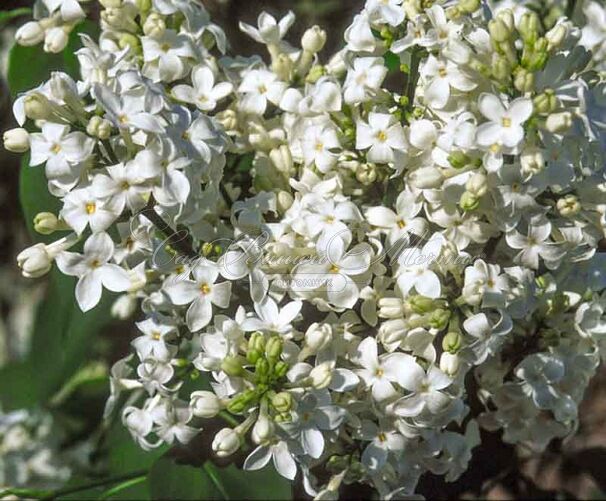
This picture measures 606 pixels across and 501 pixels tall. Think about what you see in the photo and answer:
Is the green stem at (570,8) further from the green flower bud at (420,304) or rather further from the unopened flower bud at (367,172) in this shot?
the green flower bud at (420,304)

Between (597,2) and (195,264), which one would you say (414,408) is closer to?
(195,264)

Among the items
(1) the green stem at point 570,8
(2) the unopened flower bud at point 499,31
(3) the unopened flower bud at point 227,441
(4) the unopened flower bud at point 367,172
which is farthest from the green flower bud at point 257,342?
(1) the green stem at point 570,8

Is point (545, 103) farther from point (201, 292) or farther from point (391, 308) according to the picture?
point (201, 292)

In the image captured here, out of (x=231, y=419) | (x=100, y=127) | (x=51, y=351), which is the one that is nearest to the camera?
(x=100, y=127)

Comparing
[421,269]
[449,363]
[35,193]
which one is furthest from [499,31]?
[35,193]

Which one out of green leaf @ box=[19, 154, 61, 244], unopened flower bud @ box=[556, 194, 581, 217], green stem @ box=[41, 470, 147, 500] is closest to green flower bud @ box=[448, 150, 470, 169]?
unopened flower bud @ box=[556, 194, 581, 217]

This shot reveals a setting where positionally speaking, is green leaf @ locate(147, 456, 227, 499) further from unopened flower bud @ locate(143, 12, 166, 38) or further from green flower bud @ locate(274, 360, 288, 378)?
unopened flower bud @ locate(143, 12, 166, 38)
